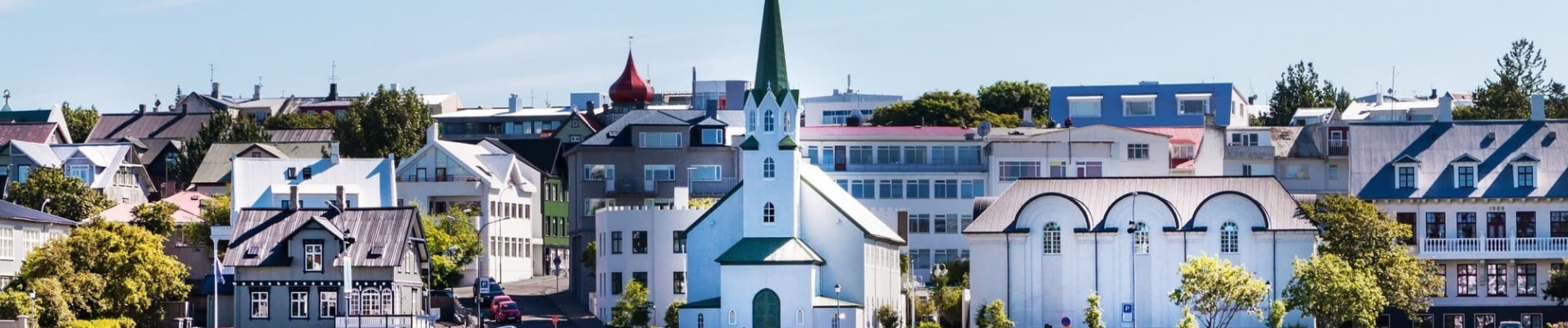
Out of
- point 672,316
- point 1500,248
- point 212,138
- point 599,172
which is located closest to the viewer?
point 672,316

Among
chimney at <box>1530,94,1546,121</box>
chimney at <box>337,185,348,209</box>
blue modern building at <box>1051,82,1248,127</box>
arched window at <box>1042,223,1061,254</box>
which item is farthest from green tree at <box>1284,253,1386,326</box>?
blue modern building at <box>1051,82,1248,127</box>

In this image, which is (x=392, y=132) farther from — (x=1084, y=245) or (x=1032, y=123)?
(x=1084, y=245)

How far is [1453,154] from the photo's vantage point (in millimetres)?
125875

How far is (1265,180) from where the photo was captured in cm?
12006

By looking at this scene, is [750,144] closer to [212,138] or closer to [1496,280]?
[1496,280]

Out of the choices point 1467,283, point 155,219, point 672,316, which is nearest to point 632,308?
point 672,316

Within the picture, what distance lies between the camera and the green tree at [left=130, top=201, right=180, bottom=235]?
133500 millimetres

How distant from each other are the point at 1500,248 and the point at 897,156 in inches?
1377

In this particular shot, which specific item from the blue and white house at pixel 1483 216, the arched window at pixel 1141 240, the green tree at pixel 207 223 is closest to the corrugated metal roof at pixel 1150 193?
the arched window at pixel 1141 240

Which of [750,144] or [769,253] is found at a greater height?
[750,144]

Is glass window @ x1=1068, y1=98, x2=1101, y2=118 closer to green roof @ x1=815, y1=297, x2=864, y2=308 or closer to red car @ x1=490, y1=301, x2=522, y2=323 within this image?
red car @ x1=490, y1=301, x2=522, y2=323

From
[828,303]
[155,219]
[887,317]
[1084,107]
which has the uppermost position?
[1084,107]

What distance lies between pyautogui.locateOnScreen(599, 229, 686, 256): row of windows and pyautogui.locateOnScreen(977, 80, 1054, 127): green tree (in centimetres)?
6522

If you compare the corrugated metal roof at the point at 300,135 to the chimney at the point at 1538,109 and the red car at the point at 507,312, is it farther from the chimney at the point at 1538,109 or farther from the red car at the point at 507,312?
the chimney at the point at 1538,109
